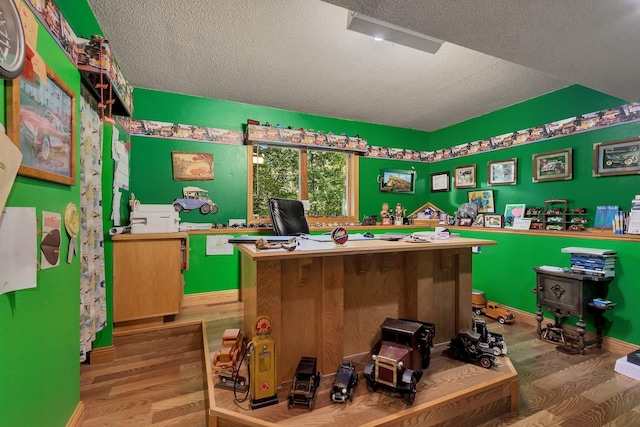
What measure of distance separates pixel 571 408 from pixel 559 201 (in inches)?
82.2

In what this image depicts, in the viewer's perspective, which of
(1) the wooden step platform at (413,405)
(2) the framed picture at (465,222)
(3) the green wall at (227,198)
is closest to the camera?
(3) the green wall at (227,198)

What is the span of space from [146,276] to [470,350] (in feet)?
8.71

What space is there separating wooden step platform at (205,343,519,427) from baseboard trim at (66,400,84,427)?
71cm

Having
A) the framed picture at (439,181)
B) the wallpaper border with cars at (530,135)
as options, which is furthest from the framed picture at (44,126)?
the framed picture at (439,181)

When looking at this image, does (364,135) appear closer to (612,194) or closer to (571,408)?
(612,194)

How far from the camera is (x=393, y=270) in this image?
1.99m

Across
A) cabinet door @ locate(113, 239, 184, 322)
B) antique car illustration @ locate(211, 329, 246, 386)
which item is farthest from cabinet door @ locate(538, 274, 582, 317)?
cabinet door @ locate(113, 239, 184, 322)

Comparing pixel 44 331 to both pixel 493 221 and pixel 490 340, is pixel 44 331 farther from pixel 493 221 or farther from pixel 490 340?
pixel 493 221

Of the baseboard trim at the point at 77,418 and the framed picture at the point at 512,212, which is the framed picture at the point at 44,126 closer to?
the baseboard trim at the point at 77,418

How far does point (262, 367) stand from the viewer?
1.42 metres

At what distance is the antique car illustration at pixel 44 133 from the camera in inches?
41.7

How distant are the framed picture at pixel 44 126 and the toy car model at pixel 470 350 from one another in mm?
2535

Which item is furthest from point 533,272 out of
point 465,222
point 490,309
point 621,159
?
point 621,159

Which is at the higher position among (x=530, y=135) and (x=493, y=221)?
(x=530, y=135)
